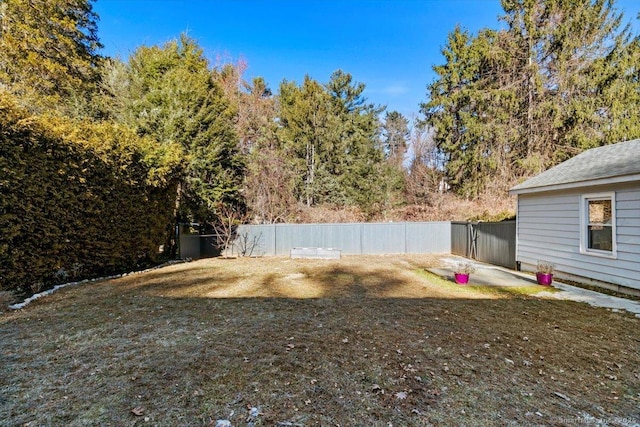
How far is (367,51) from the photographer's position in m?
16.2

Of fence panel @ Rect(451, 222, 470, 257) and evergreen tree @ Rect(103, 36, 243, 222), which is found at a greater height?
evergreen tree @ Rect(103, 36, 243, 222)

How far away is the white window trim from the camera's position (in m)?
5.36

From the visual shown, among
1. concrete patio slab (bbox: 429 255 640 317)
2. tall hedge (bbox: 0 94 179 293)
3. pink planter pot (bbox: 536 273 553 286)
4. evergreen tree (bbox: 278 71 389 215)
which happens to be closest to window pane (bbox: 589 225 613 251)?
concrete patio slab (bbox: 429 255 640 317)

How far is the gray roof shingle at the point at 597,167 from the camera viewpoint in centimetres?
533

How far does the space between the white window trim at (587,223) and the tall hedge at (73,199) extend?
9.44 m

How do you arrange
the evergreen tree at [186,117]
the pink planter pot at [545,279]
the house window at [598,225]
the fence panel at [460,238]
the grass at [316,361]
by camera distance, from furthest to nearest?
the fence panel at [460,238] < the evergreen tree at [186,117] < the pink planter pot at [545,279] < the house window at [598,225] < the grass at [316,361]

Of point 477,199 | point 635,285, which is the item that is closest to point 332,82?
point 477,199

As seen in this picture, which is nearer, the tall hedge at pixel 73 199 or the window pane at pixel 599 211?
the tall hedge at pixel 73 199

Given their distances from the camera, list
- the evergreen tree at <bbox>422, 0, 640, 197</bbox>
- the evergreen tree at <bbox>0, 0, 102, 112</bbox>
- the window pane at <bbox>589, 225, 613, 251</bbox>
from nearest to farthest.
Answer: the window pane at <bbox>589, 225, 613, 251</bbox>, the evergreen tree at <bbox>0, 0, 102, 112</bbox>, the evergreen tree at <bbox>422, 0, 640, 197</bbox>

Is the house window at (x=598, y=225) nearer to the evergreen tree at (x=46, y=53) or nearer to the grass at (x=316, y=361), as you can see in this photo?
the grass at (x=316, y=361)

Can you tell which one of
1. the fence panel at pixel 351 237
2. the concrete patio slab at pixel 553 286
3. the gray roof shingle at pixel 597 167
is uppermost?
the gray roof shingle at pixel 597 167

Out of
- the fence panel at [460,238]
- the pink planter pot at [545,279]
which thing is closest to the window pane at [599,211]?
the pink planter pot at [545,279]

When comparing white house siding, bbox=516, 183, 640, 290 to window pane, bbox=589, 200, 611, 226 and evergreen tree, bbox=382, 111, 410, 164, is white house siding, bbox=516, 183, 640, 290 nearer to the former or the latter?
window pane, bbox=589, 200, 611, 226

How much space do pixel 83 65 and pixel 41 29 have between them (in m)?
1.50
